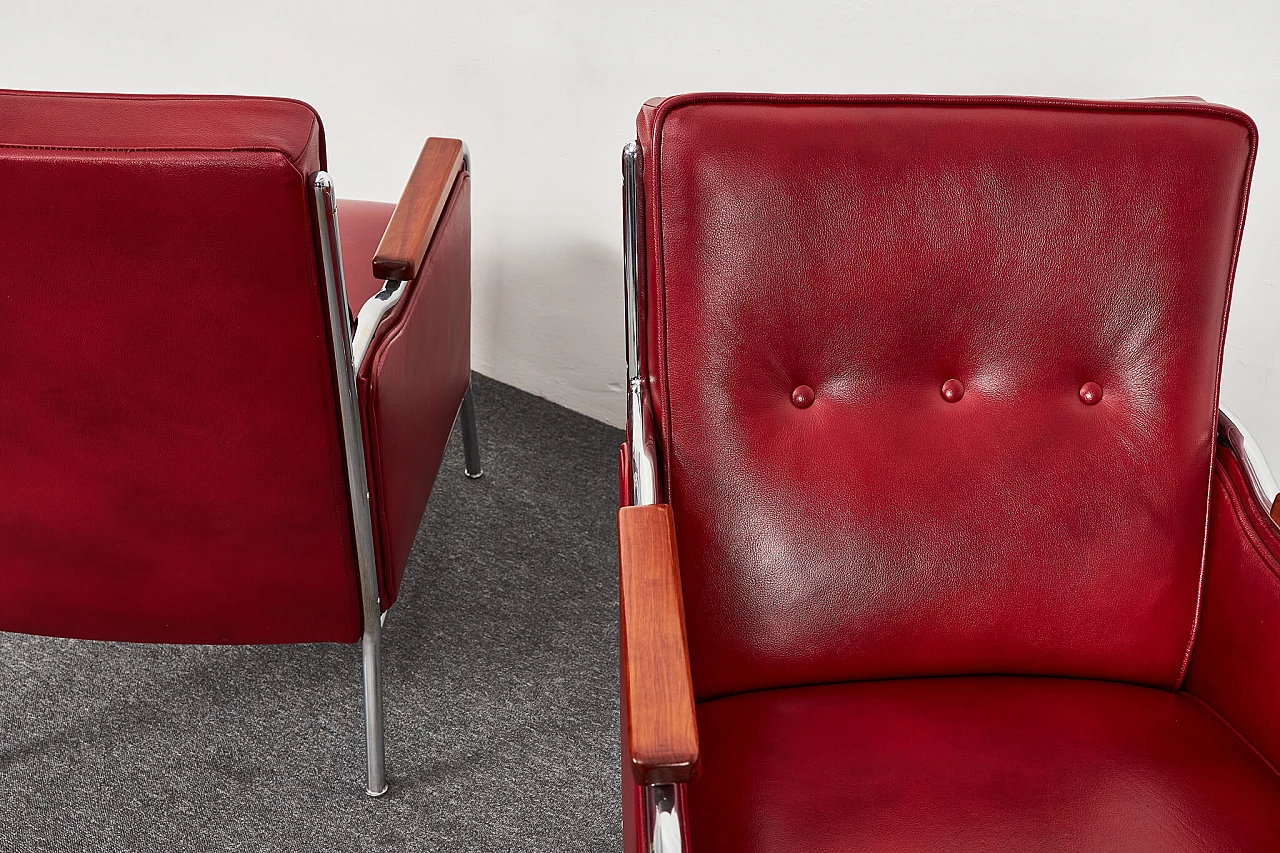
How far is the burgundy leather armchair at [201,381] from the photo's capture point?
0.92 metres

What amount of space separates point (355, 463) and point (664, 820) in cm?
54

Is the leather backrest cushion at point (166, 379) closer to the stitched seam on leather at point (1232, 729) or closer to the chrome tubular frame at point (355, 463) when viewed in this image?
the chrome tubular frame at point (355, 463)

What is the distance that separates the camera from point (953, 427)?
1.07m

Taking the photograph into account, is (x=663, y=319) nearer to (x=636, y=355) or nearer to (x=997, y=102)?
(x=636, y=355)

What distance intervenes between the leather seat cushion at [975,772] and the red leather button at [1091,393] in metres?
0.27

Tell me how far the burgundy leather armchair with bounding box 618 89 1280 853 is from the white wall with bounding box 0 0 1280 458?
368 millimetres

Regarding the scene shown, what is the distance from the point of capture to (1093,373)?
1.07 m

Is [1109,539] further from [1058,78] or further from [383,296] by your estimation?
[383,296]

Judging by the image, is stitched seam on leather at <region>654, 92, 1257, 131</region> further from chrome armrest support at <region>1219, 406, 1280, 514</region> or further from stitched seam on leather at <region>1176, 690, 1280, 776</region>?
stitched seam on leather at <region>1176, 690, 1280, 776</region>

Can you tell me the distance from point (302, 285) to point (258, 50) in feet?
4.41

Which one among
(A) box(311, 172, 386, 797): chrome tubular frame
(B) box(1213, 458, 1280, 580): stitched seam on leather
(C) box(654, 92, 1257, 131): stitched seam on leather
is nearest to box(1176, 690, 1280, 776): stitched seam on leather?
(B) box(1213, 458, 1280, 580): stitched seam on leather

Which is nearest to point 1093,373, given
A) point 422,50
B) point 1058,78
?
point 1058,78

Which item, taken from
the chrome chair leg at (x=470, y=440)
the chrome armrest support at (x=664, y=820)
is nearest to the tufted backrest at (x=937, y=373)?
the chrome armrest support at (x=664, y=820)

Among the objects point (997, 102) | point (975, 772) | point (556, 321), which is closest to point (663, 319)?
point (997, 102)
